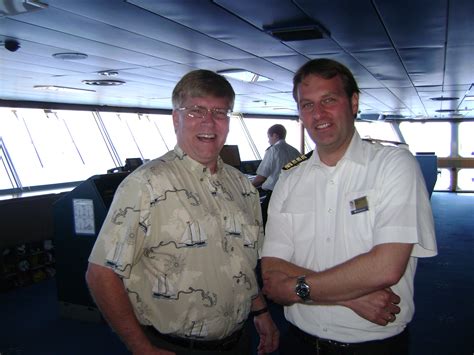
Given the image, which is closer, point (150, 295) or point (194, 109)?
point (150, 295)

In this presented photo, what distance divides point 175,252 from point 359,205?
663 millimetres

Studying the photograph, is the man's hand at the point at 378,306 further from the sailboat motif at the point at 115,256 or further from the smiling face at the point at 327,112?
the sailboat motif at the point at 115,256

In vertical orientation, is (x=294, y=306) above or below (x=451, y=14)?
below

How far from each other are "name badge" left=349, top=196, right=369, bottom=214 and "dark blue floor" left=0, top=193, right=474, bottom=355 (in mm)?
2358

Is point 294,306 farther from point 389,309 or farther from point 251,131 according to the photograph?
point 251,131

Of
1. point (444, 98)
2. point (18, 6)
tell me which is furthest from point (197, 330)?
point (444, 98)

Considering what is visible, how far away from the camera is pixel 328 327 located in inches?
56.4

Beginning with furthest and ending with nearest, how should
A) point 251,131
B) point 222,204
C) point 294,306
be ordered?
point 251,131 < point 222,204 < point 294,306

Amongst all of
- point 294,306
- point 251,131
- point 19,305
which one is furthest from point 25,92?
point 251,131

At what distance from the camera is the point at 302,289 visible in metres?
1.38

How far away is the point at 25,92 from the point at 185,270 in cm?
612

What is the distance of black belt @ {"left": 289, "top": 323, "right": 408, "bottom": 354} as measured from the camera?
1.38 m

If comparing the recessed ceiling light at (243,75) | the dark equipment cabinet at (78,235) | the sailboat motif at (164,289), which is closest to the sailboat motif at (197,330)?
the sailboat motif at (164,289)

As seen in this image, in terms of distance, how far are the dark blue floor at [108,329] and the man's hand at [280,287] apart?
7.57ft
